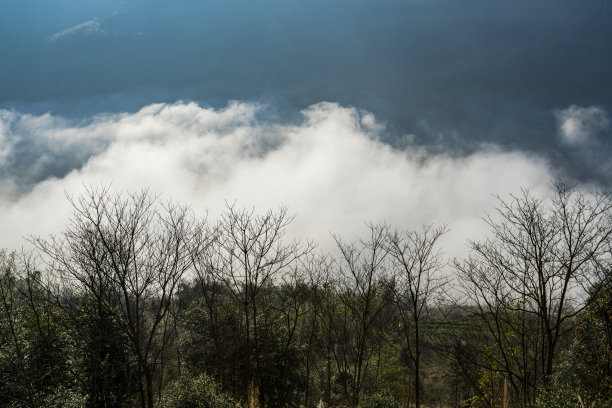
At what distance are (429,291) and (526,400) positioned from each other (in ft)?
14.5

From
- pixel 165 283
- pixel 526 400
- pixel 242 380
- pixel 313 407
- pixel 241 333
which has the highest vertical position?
pixel 165 283

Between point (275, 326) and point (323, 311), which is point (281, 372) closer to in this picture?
point (275, 326)

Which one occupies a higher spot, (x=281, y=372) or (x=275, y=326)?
(x=275, y=326)

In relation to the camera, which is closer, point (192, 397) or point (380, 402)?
point (192, 397)

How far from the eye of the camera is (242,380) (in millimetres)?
17891

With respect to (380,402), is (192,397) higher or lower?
higher

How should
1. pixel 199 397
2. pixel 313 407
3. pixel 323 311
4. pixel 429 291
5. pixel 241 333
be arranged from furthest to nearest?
pixel 313 407 → pixel 241 333 → pixel 323 311 → pixel 429 291 → pixel 199 397

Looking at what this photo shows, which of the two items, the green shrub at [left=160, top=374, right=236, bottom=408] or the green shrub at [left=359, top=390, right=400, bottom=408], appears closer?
the green shrub at [left=160, top=374, right=236, bottom=408]

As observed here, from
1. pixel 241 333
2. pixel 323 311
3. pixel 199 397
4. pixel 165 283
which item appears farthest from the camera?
pixel 241 333

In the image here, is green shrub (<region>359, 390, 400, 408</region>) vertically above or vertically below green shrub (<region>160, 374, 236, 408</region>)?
below

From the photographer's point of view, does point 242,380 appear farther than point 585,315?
Yes

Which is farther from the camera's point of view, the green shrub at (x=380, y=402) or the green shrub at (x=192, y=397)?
the green shrub at (x=380, y=402)

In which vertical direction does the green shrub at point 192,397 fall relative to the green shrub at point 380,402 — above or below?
above

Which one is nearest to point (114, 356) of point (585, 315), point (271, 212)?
point (271, 212)
